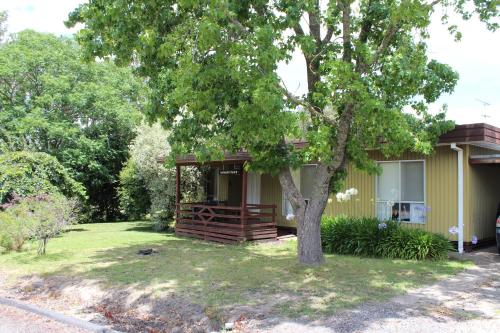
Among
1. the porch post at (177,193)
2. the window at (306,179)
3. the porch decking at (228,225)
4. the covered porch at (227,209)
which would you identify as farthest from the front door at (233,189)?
the window at (306,179)

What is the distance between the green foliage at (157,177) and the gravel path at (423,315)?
12.4 metres

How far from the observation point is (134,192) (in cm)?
2105

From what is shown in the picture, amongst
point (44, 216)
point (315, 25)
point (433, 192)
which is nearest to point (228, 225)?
point (44, 216)

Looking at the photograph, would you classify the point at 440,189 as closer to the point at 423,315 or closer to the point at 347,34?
the point at 347,34

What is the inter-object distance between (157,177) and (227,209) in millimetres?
5039

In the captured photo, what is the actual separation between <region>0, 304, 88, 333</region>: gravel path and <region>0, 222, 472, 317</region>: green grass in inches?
69.4

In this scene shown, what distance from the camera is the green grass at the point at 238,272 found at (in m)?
7.79

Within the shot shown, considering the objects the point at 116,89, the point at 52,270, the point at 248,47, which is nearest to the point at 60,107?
the point at 116,89

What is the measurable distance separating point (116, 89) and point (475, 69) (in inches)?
859

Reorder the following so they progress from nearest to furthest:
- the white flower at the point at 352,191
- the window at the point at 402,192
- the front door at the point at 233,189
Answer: the window at the point at 402,192, the white flower at the point at 352,191, the front door at the point at 233,189

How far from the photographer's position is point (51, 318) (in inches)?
284

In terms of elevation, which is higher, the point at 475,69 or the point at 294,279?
the point at 475,69

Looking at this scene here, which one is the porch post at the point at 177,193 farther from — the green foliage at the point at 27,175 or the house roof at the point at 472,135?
the house roof at the point at 472,135

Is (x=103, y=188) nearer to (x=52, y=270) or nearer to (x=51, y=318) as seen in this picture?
(x=52, y=270)
